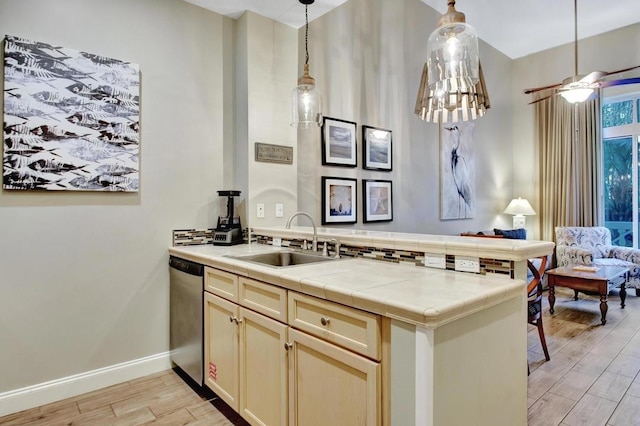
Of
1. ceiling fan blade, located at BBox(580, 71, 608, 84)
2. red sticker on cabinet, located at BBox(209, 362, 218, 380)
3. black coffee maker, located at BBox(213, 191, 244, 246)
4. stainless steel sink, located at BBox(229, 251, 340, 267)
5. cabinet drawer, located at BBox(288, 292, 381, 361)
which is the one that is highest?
ceiling fan blade, located at BBox(580, 71, 608, 84)

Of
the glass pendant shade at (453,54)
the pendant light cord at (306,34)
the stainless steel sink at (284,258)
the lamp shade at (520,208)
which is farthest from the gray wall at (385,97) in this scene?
the glass pendant shade at (453,54)

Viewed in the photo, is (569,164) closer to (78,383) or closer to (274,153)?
(274,153)

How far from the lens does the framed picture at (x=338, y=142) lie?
12.0ft

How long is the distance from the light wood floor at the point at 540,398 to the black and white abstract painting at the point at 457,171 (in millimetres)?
2441

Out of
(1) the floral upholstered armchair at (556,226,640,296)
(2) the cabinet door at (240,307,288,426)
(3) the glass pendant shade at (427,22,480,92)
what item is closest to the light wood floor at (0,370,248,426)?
(2) the cabinet door at (240,307,288,426)

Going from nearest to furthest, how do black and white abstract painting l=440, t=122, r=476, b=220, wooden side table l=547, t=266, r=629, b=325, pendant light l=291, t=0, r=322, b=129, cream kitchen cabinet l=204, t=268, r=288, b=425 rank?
cream kitchen cabinet l=204, t=268, r=288, b=425 < pendant light l=291, t=0, r=322, b=129 < wooden side table l=547, t=266, r=629, b=325 < black and white abstract painting l=440, t=122, r=476, b=220

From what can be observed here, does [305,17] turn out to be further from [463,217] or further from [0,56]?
[463,217]

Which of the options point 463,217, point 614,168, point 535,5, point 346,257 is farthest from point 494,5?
point 346,257

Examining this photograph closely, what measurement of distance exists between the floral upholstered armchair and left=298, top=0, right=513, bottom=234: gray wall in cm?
119

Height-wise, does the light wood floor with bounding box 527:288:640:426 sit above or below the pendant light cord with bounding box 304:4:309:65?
below

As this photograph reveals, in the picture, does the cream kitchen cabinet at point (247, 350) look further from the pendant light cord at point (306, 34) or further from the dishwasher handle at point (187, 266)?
the pendant light cord at point (306, 34)

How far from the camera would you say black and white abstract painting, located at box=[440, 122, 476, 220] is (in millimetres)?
5215

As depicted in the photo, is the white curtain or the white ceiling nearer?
the white ceiling

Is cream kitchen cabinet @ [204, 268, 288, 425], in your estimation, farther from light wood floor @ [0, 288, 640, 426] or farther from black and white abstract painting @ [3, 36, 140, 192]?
black and white abstract painting @ [3, 36, 140, 192]
